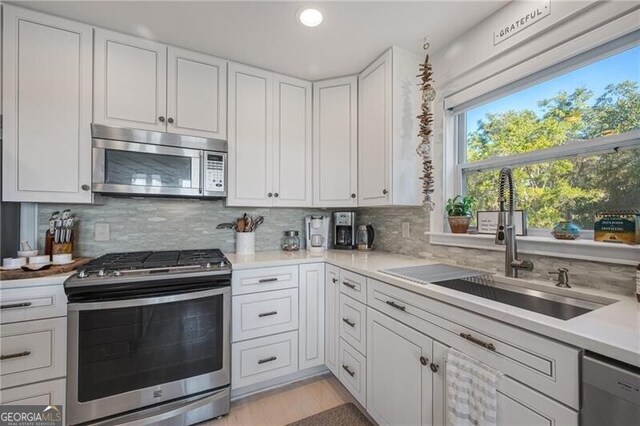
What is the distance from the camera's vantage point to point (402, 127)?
6.38ft

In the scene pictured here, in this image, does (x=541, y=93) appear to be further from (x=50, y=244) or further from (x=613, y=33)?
(x=50, y=244)

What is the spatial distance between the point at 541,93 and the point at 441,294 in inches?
49.9

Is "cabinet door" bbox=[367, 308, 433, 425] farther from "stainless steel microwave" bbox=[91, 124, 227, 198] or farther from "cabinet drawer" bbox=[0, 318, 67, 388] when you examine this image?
"cabinet drawer" bbox=[0, 318, 67, 388]

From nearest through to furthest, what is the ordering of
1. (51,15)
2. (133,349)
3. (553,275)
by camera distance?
(553,275), (133,349), (51,15)

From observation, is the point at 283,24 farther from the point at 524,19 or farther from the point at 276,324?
the point at 276,324

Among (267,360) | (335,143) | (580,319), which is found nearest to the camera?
(580,319)

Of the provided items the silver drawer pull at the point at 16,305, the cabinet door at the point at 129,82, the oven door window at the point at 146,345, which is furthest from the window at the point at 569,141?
the silver drawer pull at the point at 16,305

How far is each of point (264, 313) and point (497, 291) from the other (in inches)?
54.9

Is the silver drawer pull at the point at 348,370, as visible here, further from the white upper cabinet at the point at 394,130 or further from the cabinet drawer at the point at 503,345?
the white upper cabinet at the point at 394,130

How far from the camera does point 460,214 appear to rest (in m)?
1.77

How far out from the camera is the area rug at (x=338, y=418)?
1613 millimetres

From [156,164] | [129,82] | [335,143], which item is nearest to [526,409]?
[335,143]

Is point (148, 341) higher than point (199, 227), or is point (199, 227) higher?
point (199, 227)

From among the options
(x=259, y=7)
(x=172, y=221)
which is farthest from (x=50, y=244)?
(x=259, y=7)
